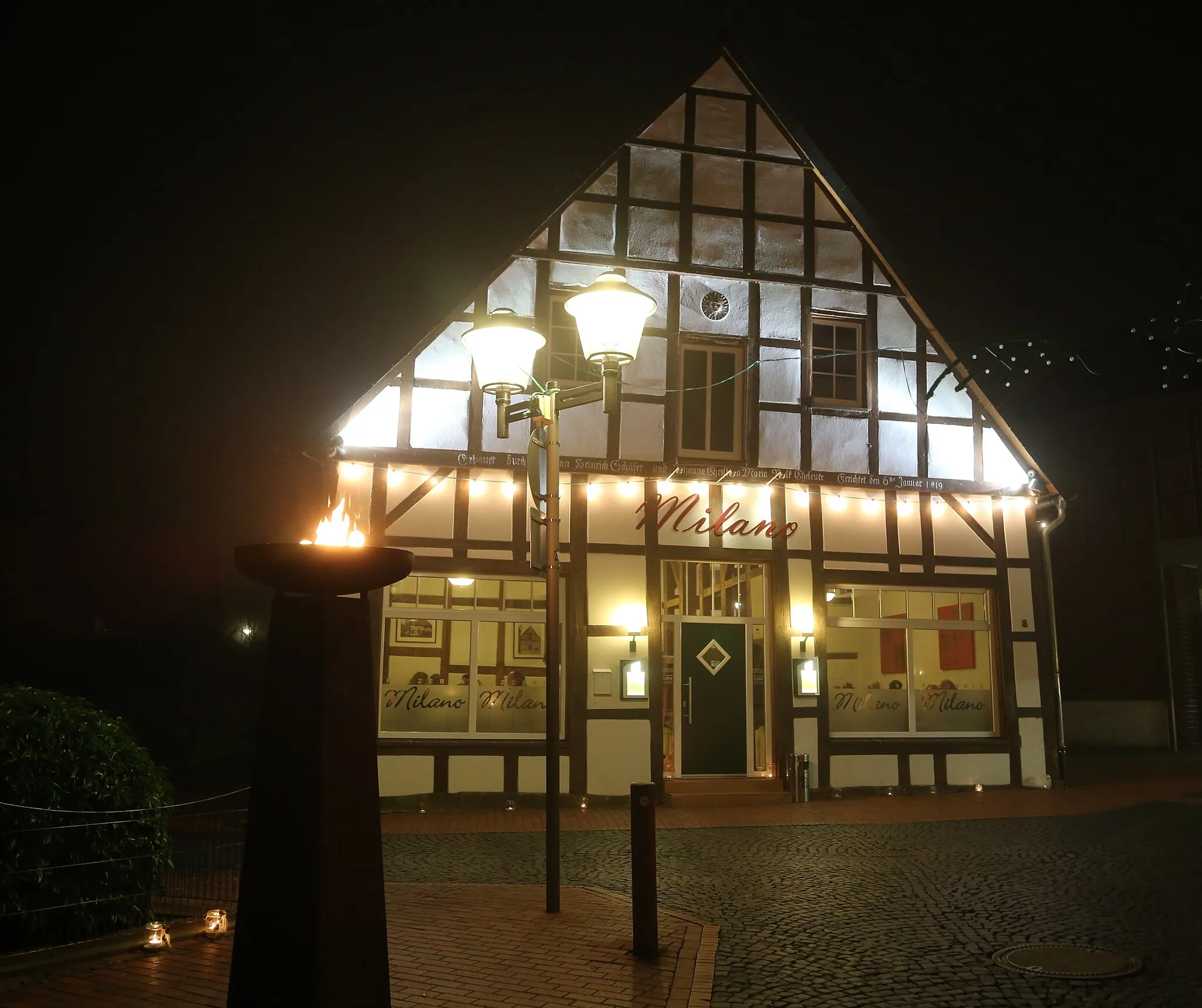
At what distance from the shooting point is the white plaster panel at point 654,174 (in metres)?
13.3

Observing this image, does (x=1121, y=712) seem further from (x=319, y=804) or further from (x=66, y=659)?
(x=319, y=804)

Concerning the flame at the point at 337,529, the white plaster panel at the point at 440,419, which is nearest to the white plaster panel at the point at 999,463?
the white plaster panel at the point at 440,419

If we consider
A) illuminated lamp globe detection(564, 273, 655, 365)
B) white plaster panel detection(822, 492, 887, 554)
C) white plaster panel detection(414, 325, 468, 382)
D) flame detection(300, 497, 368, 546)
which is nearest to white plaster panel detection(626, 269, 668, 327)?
white plaster panel detection(414, 325, 468, 382)

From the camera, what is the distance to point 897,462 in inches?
540

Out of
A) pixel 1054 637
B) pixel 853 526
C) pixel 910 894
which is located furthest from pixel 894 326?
pixel 910 894

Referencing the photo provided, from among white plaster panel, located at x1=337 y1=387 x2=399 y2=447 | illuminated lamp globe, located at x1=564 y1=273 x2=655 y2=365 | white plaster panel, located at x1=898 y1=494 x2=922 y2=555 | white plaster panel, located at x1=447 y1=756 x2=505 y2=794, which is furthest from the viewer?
white plaster panel, located at x1=898 y1=494 x2=922 y2=555

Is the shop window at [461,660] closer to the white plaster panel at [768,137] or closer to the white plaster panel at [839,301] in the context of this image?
the white plaster panel at [839,301]

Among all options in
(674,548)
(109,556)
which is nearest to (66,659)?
(109,556)

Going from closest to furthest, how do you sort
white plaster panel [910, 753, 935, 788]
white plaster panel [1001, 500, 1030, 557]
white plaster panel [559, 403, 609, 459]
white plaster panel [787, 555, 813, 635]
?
white plaster panel [559, 403, 609, 459] < white plaster panel [787, 555, 813, 635] < white plaster panel [910, 753, 935, 788] < white plaster panel [1001, 500, 1030, 557]

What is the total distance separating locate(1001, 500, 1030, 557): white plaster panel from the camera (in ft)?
46.1

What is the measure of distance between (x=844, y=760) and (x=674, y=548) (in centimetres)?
345

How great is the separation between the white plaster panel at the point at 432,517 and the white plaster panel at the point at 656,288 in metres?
3.09

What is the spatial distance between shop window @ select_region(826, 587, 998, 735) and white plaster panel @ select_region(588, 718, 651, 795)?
264 cm

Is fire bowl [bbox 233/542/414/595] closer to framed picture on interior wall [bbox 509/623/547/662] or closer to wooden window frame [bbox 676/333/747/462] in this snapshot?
framed picture on interior wall [bbox 509/623/547/662]
